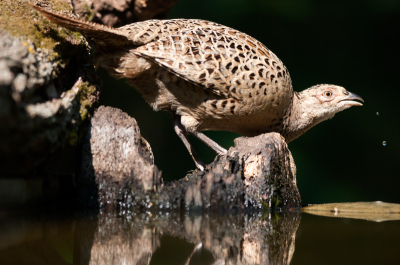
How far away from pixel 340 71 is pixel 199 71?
3204 mm

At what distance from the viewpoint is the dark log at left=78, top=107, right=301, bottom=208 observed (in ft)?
8.85

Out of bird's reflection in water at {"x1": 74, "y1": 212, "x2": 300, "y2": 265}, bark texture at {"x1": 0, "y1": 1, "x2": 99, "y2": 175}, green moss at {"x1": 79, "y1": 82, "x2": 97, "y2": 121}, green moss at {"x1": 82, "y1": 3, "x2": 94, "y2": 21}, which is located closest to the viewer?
bird's reflection in water at {"x1": 74, "y1": 212, "x2": 300, "y2": 265}

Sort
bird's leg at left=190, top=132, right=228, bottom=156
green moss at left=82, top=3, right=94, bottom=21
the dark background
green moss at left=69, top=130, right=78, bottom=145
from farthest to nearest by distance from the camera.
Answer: the dark background < green moss at left=82, top=3, right=94, bottom=21 < bird's leg at left=190, top=132, right=228, bottom=156 < green moss at left=69, top=130, right=78, bottom=145

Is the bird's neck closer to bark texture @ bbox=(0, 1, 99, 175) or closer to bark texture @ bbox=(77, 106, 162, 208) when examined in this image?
bark texture @ bbox=(77, 106, 162, 208)

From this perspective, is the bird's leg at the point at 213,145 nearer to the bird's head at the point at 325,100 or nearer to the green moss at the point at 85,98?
the bird's head at the point at 325,100

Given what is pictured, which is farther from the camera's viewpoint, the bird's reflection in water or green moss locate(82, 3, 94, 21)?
green moss locate(82, 3, 94, 21)

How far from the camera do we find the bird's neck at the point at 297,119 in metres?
3.72

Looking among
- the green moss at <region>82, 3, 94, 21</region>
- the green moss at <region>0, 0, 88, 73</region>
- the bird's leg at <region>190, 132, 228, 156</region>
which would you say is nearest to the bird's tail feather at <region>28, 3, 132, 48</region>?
the green moss at <region>0, 0, 88, 73</region>

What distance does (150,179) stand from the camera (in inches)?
107

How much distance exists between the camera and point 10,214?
2391 millimetres

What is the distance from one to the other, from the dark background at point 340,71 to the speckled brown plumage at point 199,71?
6.00 feet

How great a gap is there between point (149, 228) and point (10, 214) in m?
1.03

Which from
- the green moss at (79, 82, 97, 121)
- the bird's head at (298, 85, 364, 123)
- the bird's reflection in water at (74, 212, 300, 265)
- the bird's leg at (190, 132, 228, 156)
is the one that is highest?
the bird's head at (298, 85, 364, 123)

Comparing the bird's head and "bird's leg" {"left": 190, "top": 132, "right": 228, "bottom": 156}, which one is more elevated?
the bird's head
